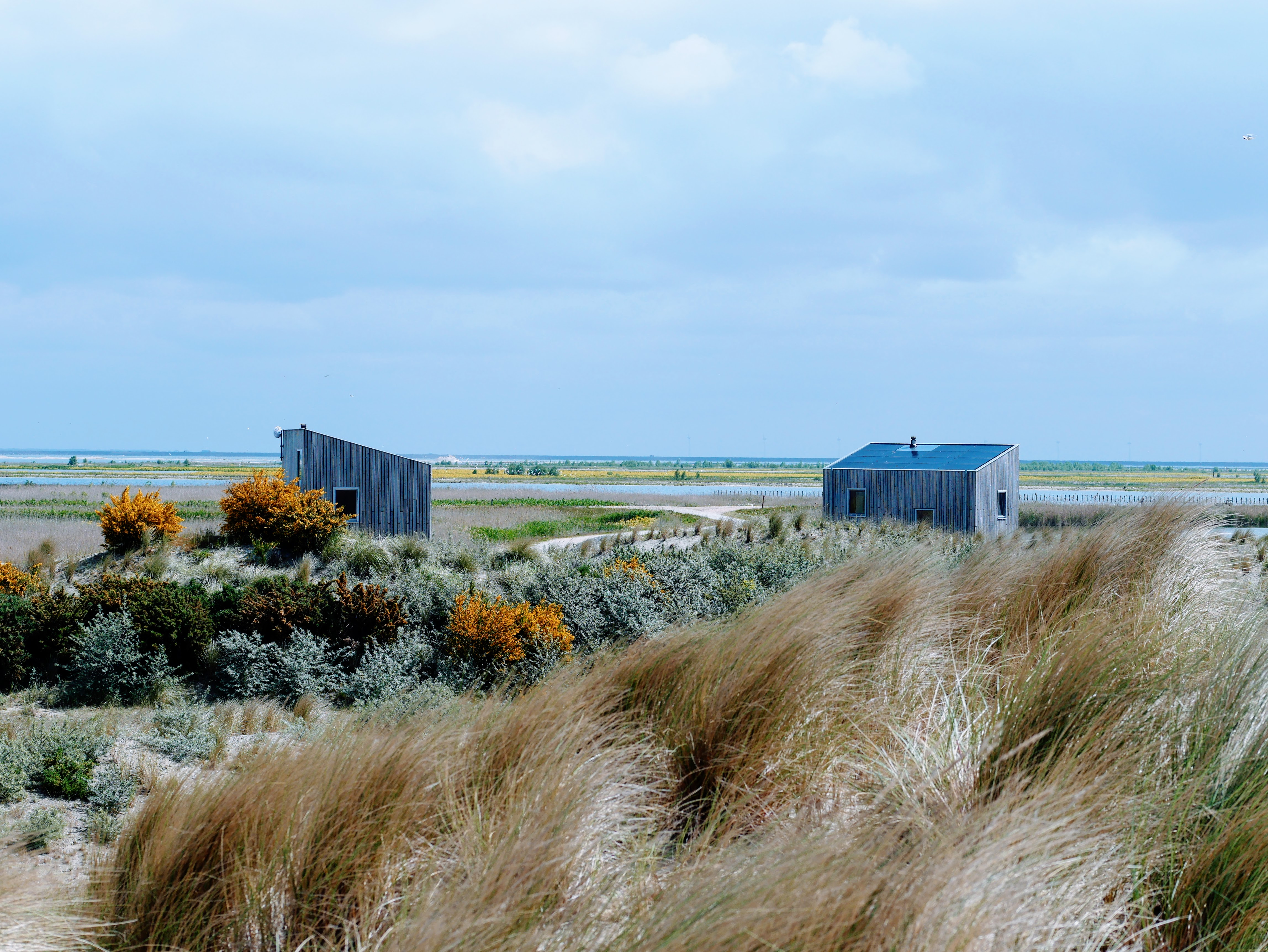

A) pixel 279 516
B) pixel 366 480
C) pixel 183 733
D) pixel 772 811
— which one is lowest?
pixel 183 733

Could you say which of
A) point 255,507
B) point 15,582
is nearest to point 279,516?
point 255,507

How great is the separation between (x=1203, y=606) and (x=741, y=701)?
13.6ft

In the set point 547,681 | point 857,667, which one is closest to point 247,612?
point 547,681

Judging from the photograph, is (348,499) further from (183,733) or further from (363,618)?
(183,733)

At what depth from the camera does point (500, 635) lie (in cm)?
1034

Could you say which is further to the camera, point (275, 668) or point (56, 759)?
point (275, 668)

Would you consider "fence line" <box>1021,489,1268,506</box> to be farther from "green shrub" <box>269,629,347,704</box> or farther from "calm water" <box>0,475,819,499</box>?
"green shrub" <box>269,629,347,704</box>

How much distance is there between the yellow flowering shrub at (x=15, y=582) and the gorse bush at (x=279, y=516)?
467 cm

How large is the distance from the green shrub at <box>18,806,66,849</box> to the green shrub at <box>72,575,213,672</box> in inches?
206

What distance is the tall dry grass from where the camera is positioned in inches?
89.7

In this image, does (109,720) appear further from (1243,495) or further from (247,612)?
(1243,495)

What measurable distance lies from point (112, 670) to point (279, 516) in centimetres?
809

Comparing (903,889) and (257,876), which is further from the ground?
(903,889)

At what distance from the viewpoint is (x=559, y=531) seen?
90.5 ft
